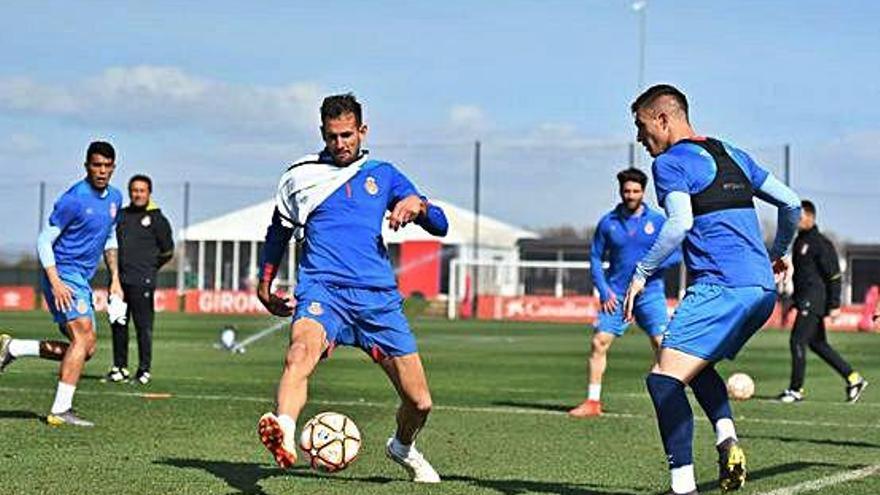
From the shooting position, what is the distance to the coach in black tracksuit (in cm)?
1977

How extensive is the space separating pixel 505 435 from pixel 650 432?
1283 millimetres

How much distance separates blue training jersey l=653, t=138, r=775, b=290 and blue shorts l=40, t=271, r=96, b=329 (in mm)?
5666

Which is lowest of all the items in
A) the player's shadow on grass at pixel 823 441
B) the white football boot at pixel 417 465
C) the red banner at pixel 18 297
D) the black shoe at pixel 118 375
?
the red banner at pixel 18 297

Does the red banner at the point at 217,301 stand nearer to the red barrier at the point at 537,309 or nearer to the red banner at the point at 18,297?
the red banner at the point at 18,297

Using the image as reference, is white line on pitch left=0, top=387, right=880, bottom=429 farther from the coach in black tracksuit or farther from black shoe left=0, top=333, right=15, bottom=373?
the coach in black tracksuit

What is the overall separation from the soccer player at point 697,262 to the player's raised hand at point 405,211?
1.18m

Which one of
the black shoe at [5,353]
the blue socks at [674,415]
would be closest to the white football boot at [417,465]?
the blue socks at [674,415]

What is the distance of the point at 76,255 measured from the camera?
42.9 ft

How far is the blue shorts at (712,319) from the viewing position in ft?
28.3

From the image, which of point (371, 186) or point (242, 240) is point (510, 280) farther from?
point (371, 186)

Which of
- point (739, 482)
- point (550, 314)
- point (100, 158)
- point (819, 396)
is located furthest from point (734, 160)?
point (550, 314)

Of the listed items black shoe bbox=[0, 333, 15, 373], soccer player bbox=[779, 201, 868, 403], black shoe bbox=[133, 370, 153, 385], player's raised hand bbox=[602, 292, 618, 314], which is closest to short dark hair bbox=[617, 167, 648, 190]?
player's raised hand bbox=[602, 292, 618, 314]

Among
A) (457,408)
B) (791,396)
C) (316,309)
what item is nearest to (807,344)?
(791,396)

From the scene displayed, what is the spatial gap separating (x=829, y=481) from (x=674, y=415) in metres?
2.06
